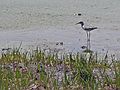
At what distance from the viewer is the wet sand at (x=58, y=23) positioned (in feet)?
19.7

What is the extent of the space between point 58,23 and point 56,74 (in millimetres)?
3487

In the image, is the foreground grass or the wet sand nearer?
the foreground grass

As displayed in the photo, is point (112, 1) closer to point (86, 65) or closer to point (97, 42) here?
point (97, 42)

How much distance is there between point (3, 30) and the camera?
6.93 metres

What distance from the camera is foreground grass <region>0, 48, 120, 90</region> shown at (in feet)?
11.0

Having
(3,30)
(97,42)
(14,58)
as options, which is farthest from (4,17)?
(14,58)

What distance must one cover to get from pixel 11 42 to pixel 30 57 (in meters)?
1.78

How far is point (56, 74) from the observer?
3812mm

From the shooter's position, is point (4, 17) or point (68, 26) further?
point (4, 17)

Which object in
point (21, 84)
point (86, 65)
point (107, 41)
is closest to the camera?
point (21, 84)

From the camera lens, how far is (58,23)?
7.26 metres

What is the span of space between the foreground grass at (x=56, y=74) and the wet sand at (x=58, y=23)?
1.46m

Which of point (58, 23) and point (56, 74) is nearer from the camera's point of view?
point (56, 74)

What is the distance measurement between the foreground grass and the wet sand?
1.46 metres
